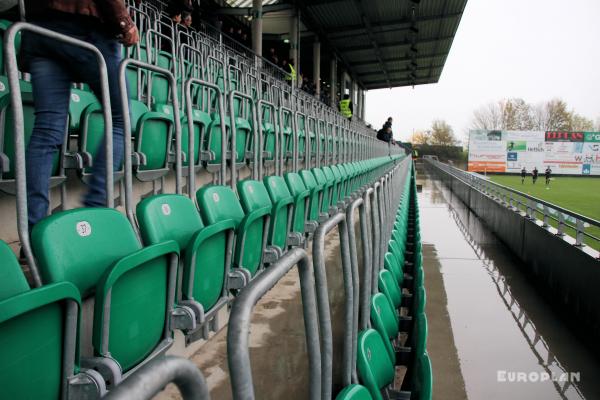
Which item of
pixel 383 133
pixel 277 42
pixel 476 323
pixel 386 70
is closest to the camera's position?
pixel 476 323

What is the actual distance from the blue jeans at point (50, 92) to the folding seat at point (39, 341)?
0.77m

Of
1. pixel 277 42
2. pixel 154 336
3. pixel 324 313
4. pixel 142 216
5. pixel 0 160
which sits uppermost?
pixel 277 42

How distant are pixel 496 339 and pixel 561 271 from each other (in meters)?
1.49

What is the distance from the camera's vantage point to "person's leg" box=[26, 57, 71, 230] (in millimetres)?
1551

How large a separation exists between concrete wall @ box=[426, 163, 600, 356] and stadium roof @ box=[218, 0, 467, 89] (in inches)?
333

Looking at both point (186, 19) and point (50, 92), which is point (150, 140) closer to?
point (50, 92)

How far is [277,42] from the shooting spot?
19.1 meters

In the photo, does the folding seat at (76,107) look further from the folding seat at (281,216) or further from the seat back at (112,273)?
the seat back at (112,273)

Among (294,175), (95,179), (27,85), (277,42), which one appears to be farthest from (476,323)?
(277,42)

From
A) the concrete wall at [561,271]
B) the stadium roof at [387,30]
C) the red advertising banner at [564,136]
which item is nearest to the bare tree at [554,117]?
the red advertising banner at [564,136]

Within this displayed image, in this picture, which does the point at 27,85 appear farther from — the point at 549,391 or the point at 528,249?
the point at 528,249

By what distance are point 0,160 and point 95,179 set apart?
31 centimetres

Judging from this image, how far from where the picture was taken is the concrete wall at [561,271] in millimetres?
3996

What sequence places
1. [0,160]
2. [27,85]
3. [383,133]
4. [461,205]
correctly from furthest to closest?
[383,133] → [461,205] → [27,85] → [0,160]
